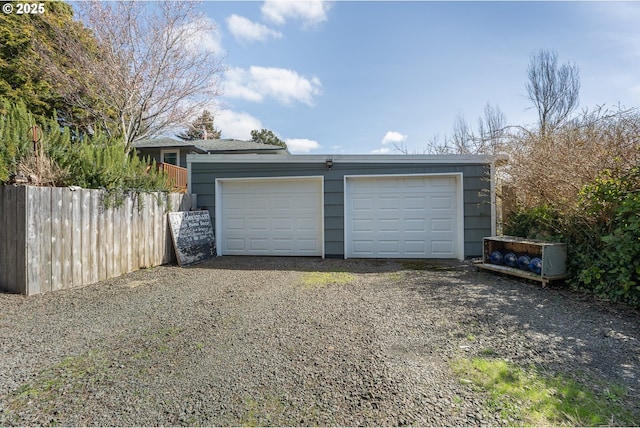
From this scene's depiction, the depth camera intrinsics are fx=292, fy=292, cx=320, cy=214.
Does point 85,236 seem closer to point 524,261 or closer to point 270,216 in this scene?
point 270,216

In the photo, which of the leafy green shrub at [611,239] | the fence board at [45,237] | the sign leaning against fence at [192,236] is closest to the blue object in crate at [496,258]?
the leafy green shrub at [611,239]

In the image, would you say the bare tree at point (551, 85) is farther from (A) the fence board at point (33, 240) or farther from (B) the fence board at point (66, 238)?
(A) the fence board at point (33, 240)

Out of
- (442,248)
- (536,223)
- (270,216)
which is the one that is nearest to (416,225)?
(442,248)

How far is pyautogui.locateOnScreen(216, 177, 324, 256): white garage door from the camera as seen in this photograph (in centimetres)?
722

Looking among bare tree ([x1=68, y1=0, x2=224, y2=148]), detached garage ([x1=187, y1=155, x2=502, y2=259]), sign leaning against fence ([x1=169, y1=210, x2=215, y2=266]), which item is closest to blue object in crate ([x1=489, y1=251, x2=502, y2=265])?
detached garage ([x1=187, y1=155, x2=502, y2=259])

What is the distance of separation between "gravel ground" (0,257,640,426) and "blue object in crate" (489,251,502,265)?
0.74 metres

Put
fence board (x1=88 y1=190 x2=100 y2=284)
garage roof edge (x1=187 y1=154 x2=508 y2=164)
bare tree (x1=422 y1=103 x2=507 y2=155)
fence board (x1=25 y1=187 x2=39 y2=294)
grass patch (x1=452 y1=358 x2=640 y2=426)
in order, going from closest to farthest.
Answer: grass patch (x1=452 y1=358 x2=640 y2=426), fence board (x1=25 y1=187 x2=39 y2=294), fence board (x1=88 y1=190 x2=100 y2=284), bare tree (x1=422 y1=103 x2=507 y2=155), garage roof edge (x1=187 y1=154 x2=508 y2=164)

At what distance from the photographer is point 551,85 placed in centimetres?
1352

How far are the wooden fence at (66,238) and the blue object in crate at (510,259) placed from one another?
6692 mm

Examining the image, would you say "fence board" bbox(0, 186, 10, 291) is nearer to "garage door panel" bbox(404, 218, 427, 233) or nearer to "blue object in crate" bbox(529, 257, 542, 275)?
"garage door panel" bbox(404, 218, 427, 233)

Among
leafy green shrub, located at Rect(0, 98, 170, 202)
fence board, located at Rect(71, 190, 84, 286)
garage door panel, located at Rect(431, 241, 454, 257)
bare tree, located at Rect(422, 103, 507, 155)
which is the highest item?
bare tree, located at Rect(422, 103, 507, 155)

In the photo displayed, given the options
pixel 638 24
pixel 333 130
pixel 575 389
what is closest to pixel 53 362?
pixel 575 389

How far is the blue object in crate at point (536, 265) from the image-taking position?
448 cm

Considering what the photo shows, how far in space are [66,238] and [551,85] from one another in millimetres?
18228
